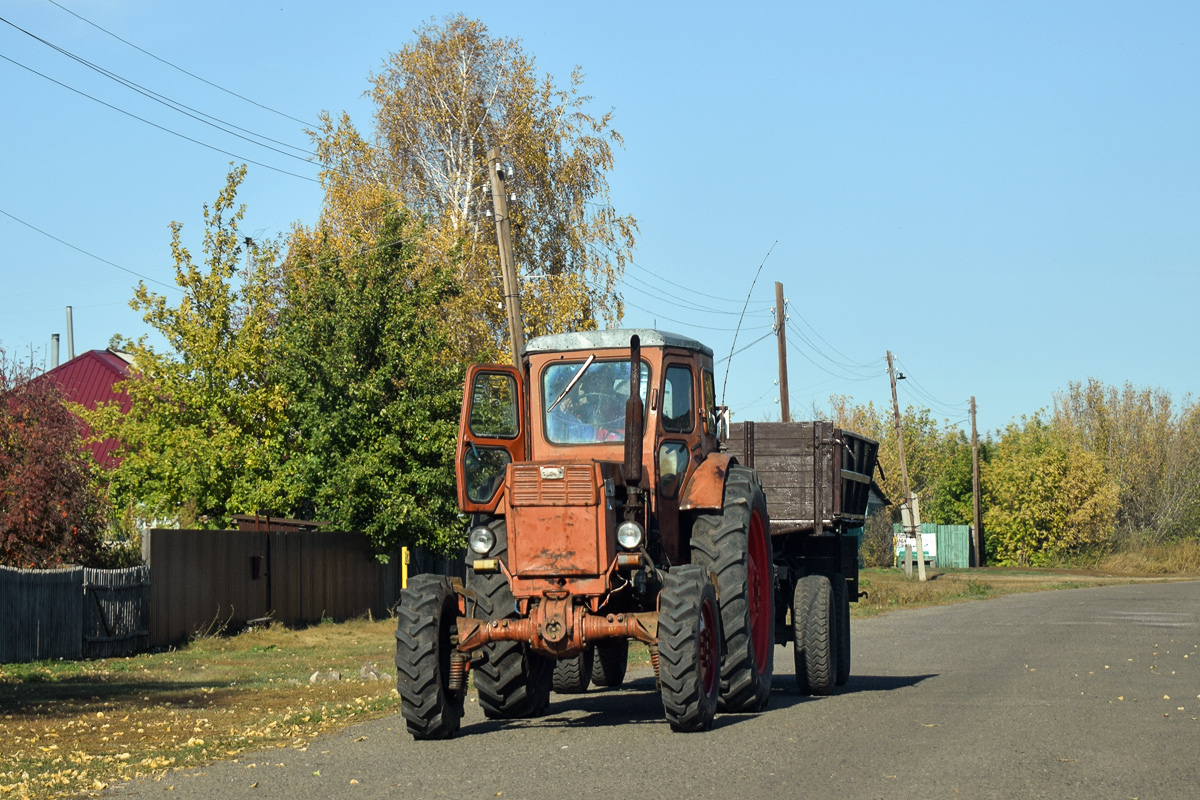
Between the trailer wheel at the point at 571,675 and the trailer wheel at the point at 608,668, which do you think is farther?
the trailer wheel at the point at 608,668

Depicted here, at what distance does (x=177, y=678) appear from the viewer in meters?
17.4

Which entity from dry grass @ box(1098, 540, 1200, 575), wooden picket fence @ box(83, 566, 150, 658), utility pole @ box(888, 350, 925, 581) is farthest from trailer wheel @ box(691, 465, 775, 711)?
dry grass @ box(1098, 540, 1200, 575)

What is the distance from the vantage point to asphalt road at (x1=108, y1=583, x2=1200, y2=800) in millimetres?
7703

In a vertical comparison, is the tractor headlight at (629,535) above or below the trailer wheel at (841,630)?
above

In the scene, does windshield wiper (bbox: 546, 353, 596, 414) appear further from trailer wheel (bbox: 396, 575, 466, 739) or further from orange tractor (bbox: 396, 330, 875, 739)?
trailer wheel (bbox: 396, 575, 466, 739)

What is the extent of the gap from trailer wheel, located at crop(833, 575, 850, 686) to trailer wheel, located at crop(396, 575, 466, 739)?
17.5 feet

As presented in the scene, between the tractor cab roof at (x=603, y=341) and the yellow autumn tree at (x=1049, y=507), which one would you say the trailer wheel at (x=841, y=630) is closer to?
the tractor cab roof at (x=603, y=341)

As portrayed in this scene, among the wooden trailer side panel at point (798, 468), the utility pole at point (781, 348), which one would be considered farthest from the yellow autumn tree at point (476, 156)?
the wooden trailer side panel at point (798, 468)

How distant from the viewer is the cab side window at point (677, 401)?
11164mm

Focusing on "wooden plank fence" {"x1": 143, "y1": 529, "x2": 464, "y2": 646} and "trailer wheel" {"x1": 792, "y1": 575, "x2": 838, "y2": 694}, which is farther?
"wooden plank fence" {"x1": 143, "y1": 529, "x2": 464, "y2": 646}

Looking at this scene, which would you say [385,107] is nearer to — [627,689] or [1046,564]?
[627,689]

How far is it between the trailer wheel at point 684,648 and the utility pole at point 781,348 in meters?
26.5

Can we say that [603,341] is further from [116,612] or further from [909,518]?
[909,518]

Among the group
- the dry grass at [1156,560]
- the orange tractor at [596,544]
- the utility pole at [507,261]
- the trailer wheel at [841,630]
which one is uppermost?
the utility pole at [507,261]
